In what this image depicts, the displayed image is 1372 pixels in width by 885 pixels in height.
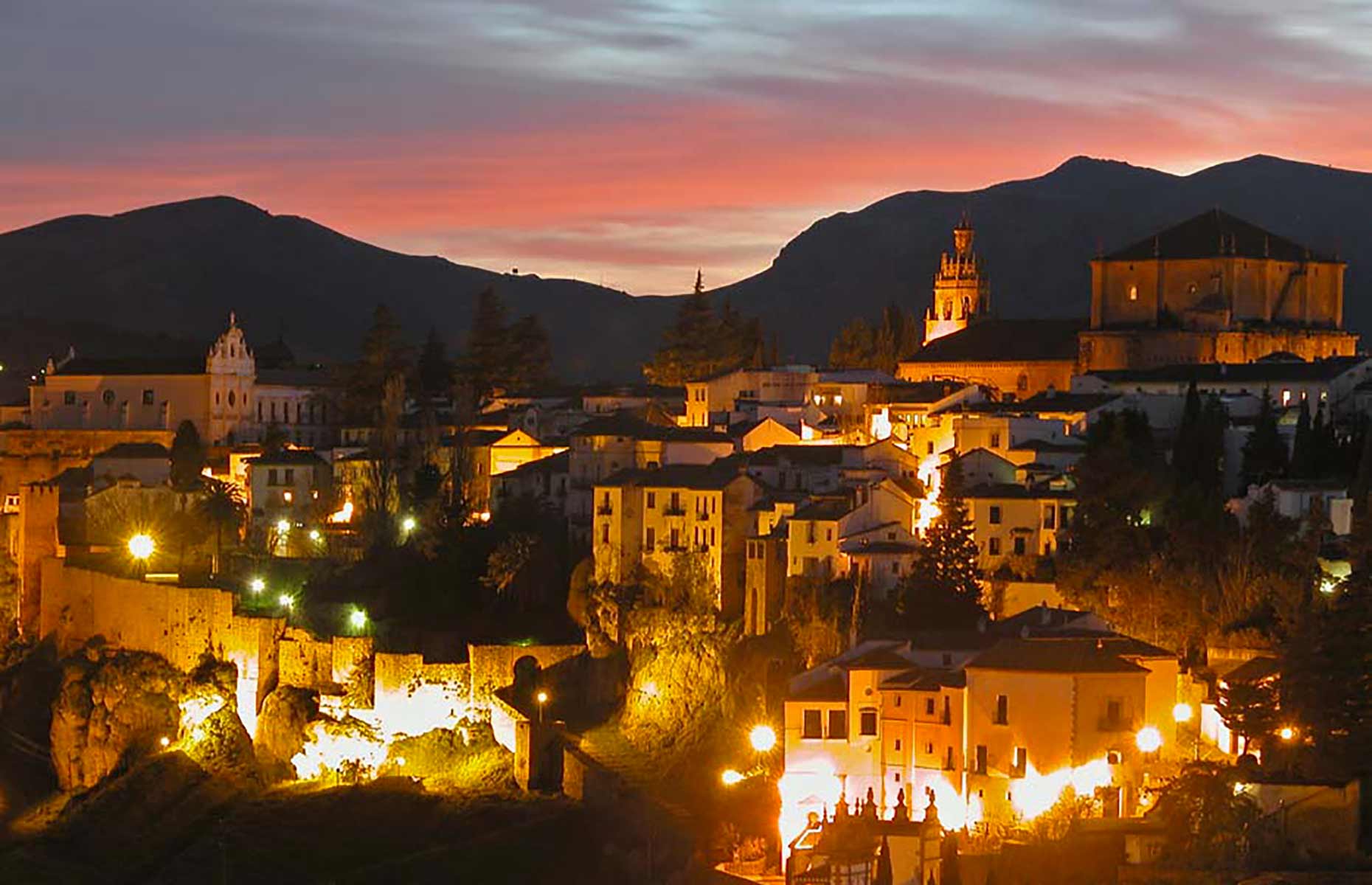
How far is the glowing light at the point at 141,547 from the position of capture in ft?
189

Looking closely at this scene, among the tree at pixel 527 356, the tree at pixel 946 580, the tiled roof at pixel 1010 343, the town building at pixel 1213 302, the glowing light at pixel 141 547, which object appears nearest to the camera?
the tree at pixel 946 580

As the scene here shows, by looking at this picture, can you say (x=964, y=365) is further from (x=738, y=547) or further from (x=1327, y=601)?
(x=1327, y=601)

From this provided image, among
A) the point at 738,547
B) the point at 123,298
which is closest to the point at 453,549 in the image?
the point at 738,547

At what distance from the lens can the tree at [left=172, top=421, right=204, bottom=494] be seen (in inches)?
2479

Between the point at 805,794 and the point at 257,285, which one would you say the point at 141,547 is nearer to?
the point at 805,794

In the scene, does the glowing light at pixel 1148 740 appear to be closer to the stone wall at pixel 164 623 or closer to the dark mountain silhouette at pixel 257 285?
the stone wall at pixel 164 623

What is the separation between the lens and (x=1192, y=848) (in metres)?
32.2

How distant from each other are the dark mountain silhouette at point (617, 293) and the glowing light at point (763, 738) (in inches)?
3502

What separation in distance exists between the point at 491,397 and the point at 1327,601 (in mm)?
38571

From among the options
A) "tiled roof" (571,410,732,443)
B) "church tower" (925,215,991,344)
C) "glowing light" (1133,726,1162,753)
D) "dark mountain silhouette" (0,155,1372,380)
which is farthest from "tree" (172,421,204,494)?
"dark mountain silhouette" (0,155,1372,380)

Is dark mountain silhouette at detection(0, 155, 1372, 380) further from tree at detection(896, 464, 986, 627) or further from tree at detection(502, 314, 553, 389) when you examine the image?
tree at detection(896, 464, 986, 627)

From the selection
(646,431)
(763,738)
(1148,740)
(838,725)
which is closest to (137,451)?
(646,431)

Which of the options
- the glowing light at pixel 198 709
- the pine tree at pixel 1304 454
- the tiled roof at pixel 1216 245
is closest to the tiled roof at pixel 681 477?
the glowing light at pixel 198 709

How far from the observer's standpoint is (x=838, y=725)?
39.5 metres
